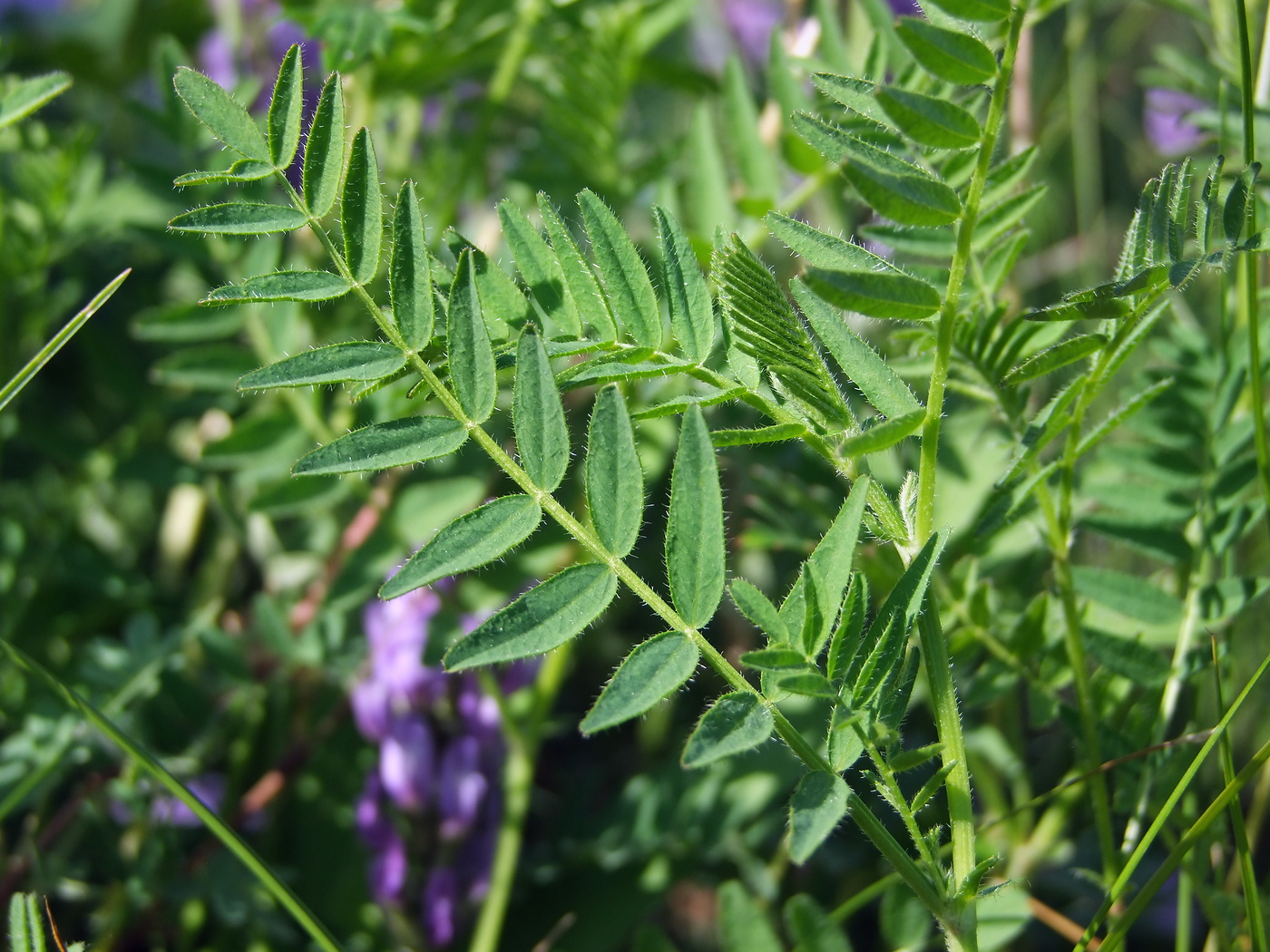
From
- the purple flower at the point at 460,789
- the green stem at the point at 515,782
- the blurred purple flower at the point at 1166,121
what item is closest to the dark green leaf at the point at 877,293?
the green stem at the point at 515,782

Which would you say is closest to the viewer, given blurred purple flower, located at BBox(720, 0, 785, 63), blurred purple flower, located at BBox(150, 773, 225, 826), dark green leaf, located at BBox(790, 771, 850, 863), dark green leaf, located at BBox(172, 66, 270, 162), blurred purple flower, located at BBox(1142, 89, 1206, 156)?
dark green leaf, located at BBox(790, 771, 850, 863)

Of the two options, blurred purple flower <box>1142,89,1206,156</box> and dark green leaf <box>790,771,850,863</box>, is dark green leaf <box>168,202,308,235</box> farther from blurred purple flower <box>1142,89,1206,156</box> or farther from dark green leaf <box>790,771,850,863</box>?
blurred purple flower <box>1142,89,1206,156</box>

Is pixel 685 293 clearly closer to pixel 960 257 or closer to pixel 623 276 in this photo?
pixel 623 276

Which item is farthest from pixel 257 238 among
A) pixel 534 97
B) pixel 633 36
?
pixel 534 97

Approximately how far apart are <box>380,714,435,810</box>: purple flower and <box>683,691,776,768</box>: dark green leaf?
1.86ft

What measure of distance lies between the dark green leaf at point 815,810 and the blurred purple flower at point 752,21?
1.57 metres

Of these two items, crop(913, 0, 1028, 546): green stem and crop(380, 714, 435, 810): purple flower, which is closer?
crop(913, 0, 1028, 546): green stem

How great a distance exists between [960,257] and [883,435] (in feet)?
0.30

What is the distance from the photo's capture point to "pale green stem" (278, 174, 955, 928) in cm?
47

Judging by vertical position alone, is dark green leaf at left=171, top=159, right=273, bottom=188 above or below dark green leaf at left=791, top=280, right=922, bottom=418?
above

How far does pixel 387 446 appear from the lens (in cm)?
52

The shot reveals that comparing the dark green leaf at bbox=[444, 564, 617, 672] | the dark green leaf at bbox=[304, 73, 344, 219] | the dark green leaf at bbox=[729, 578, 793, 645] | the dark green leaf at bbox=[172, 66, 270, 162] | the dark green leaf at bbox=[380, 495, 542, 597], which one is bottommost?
the dark green leaf at bbox=[729, 578, 793, 645]

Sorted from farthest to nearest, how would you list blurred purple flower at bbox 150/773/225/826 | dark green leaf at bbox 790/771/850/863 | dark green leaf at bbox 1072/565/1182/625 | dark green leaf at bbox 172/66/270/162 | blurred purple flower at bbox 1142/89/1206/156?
blurred purple flower at bbox 1142/89/1206/156 → blurred purple flower at bbox 150/773/225/826 → dark green leaf at bbox 1072/565/1182/625 → dark green leaf at bbox 172/66/270/162 → dark green leaf at bbox 790/771/850/863

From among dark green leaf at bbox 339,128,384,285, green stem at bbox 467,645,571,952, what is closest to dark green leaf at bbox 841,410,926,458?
dark green leaf at bbox 339,128,384,285
